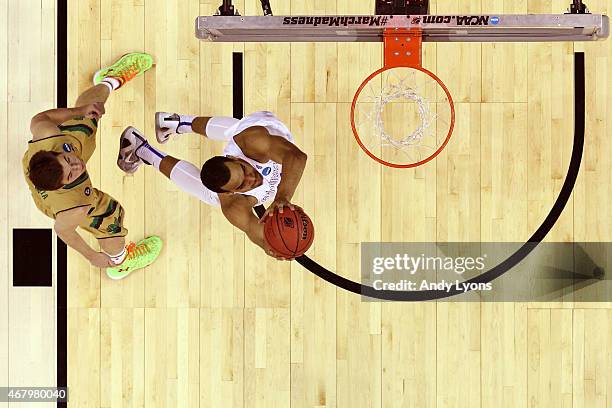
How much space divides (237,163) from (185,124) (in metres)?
0.98

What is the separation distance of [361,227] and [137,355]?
175 cm

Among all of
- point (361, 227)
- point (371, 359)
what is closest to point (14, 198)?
point (361, 227)

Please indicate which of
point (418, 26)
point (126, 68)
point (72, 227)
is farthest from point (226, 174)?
point (126, 68)

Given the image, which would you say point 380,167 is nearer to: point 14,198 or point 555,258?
point 555,258

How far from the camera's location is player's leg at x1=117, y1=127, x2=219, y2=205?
3.64 metres

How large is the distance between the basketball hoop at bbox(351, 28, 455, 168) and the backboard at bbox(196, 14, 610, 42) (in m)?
0.61

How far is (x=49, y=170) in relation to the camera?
9.84 feet

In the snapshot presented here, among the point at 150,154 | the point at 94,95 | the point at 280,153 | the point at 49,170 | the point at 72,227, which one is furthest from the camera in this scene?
the point at 150,154

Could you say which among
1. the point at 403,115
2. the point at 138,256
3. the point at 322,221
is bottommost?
the point at 138,256

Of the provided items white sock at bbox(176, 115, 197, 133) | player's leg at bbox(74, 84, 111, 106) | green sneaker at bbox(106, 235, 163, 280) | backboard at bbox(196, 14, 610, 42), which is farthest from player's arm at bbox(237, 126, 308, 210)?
green sneaker at bbox(106, 235, 163, 280)

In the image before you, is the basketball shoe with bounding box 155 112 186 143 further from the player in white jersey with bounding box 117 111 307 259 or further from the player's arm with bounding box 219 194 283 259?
the player's arm with bounding box 219 194 283 259

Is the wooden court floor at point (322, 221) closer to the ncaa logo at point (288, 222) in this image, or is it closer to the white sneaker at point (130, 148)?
the white sneaker at point (130, 148)

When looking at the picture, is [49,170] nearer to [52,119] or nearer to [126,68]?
[52,119]

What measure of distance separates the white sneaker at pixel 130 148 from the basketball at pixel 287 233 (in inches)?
53.3
